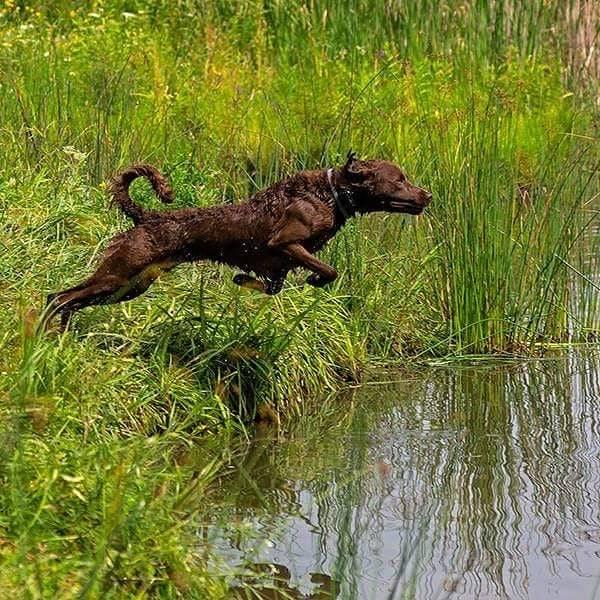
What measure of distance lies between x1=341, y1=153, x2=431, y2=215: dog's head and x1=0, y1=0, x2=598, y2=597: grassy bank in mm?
683

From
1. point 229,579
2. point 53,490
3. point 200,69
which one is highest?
point 53,490

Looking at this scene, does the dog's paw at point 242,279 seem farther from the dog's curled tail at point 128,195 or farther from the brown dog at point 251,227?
the dog's curled tail at point 128,195

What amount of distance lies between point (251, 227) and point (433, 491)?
1448mm

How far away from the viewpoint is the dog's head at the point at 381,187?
6.33 metres

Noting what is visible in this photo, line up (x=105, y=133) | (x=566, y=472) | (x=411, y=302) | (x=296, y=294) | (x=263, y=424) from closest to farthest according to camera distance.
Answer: (x=566, y=472), (x=263, y=424), (x=296, y=294), (x=411, y=302), (x=105, y=133)

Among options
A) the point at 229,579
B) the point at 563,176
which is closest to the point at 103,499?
the point at 229,579

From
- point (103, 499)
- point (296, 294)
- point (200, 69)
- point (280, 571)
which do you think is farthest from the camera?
point (200, 69)

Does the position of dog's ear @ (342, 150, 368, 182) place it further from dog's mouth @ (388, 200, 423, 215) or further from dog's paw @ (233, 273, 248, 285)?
dog's paw @ (233, 273, 248, 285)

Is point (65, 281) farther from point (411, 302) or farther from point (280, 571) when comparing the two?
point (280, 571)

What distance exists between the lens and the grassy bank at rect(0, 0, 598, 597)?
169 inches

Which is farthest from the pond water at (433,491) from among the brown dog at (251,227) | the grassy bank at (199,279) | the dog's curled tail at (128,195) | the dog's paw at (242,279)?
the dog's curled tail at (128,195)

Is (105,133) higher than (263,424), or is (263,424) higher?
(105,133)

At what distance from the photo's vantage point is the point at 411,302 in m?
8.03

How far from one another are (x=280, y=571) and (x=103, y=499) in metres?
0.85
